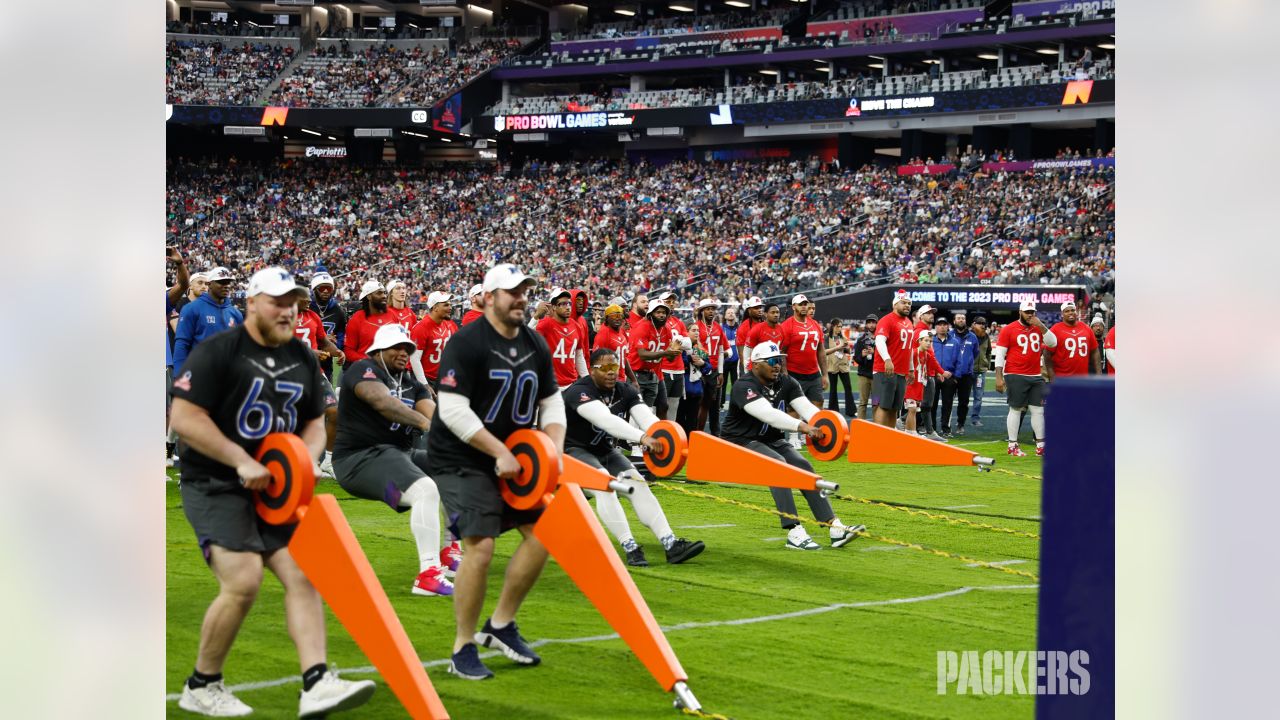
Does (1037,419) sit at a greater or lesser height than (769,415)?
lesser

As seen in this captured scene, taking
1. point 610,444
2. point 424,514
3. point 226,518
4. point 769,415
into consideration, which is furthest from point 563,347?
point 226,518

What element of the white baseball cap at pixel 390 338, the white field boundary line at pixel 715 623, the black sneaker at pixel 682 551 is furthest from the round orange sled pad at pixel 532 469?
the black sneaker at pixel 682 551

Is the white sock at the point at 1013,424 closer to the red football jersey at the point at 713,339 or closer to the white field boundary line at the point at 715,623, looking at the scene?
the red football jersey at the point at 713,339

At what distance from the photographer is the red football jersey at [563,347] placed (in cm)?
1298

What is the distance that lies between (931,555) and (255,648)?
5.26m

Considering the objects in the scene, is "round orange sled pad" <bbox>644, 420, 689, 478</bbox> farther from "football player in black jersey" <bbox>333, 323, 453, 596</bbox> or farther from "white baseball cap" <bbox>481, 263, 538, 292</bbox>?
"white baseball cap" <bbox>481, 263, 538, 292</bbox>

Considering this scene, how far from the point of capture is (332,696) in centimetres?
504

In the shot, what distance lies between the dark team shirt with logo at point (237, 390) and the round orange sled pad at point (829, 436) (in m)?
5.35

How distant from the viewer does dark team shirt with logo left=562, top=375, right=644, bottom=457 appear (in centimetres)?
884

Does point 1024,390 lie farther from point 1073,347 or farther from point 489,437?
point 489,437

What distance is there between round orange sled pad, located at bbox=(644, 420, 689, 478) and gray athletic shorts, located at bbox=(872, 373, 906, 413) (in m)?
9.54

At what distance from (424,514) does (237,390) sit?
269cm

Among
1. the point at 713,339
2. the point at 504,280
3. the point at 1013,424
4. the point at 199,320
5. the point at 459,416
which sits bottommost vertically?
the point at 1013,424
